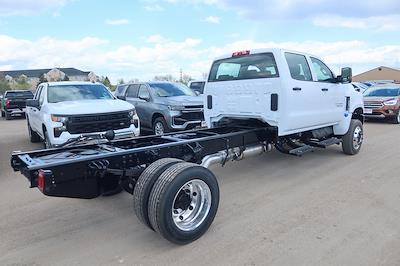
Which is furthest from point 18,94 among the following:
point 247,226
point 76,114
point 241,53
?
point 247,226

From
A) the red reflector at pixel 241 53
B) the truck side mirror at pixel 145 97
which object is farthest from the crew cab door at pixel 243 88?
the truck side mirror at pixel 145 97

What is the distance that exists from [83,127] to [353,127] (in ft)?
18.9

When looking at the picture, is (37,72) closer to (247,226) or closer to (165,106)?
(165,106)

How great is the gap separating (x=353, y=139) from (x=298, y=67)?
2.59 meters

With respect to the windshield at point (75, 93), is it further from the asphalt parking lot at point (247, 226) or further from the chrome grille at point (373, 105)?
the chrome grille at point (373, 105)

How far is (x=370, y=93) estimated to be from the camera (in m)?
15.7

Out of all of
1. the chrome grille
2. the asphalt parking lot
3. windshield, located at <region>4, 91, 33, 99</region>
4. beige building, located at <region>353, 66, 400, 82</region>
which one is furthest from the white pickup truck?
beige building, located at <region>353, 66, 400, 82</region>

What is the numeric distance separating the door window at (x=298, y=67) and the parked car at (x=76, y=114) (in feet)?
11.7

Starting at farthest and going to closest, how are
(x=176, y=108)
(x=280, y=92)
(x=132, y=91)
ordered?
(x=132, y=91), (x=176, y=108), (x=280, y=92)

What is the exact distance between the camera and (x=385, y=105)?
1425 cm

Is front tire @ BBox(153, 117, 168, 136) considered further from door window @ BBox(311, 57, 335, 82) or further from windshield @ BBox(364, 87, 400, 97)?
windshield @ BBox(364, 87, 400, 97)

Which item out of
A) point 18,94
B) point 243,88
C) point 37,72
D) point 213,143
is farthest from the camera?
point 37,72

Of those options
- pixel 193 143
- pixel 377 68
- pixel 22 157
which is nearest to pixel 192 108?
pixel 193 143

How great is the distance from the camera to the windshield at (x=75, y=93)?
8234 millimetres
